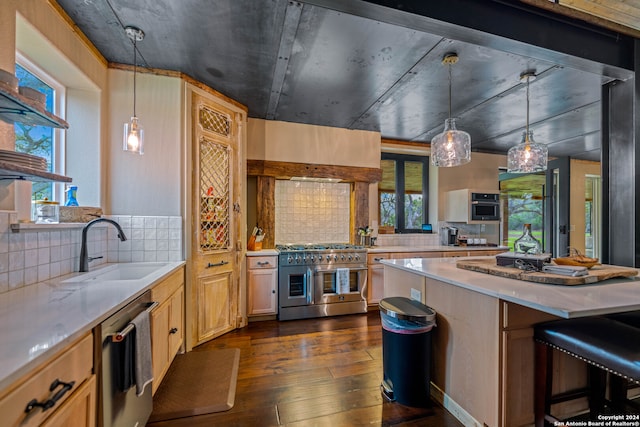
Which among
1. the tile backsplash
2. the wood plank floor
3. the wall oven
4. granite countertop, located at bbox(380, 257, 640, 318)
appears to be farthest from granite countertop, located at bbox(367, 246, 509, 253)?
the tile backsplash

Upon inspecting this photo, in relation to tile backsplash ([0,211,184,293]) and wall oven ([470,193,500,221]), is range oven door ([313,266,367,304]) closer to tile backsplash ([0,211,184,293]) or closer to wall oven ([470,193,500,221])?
tile backsplash ([0,211,184,293])

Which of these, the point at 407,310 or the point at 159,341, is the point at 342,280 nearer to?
the point at 407,310

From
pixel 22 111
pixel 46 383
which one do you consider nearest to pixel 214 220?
pixel 22 111

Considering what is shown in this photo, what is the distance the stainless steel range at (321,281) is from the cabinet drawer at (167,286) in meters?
1.22

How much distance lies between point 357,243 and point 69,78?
3.54 m

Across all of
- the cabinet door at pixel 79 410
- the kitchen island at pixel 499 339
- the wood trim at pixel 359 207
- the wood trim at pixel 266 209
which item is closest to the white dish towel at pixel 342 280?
the wood trim at pixel 359 207

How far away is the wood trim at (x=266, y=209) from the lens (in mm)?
3684

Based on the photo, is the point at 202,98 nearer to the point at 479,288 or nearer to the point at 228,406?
the point at 228,406

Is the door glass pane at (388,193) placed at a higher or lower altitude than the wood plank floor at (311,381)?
higher

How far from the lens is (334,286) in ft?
11.6

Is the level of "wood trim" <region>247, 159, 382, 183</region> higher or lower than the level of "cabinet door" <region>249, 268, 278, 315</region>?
higher

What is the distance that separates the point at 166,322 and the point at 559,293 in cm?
242

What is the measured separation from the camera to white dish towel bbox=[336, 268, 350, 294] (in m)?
3.49

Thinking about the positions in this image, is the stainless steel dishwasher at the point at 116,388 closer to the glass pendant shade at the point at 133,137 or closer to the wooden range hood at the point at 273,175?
the glass pendant shade at the point at 133,137
